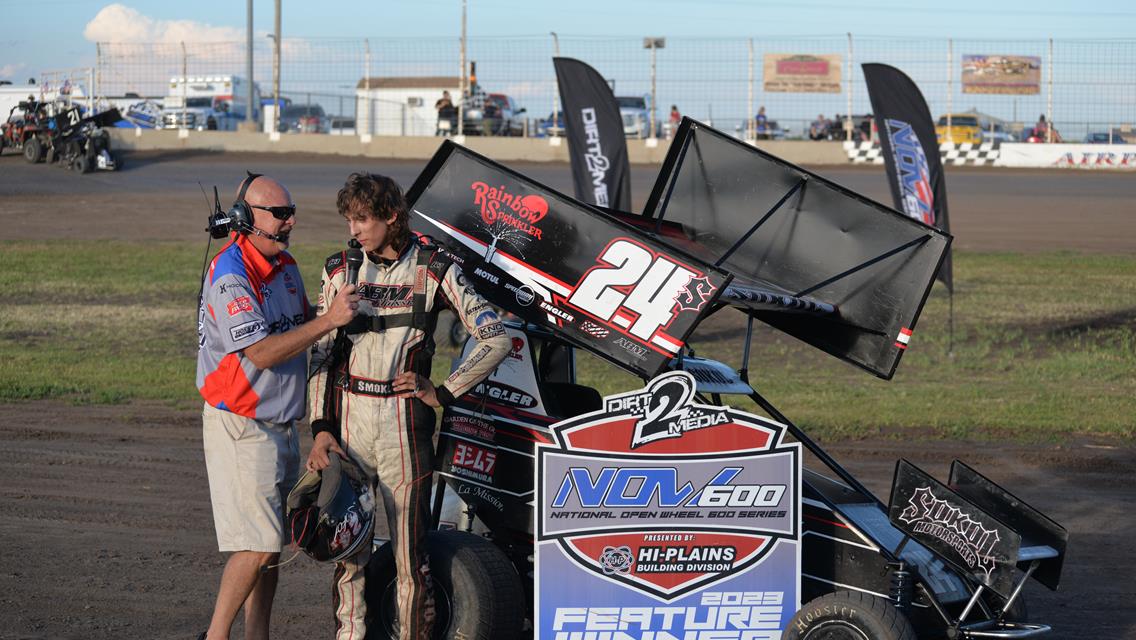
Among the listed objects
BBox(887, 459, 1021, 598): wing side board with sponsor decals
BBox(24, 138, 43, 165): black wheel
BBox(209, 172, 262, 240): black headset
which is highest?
BBox(24, 138, 43, 165): black wheel

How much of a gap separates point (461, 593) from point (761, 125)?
109 feet

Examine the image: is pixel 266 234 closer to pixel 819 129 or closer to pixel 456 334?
pixel 456 334

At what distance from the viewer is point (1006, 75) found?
35.4 metres

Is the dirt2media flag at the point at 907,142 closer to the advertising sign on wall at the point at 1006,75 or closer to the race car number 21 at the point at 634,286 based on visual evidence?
the race car number 21 at the point at 634,286

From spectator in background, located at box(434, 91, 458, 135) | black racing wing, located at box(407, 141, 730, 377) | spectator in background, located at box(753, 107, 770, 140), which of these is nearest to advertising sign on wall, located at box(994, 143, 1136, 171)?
spectator in background, located at box(753, 107, 770, 140)

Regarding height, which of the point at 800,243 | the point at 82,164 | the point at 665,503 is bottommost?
the point at 665,503

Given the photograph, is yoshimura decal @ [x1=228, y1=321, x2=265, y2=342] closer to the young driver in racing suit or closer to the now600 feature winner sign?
the young driver in racing suit

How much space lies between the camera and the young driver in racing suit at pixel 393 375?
433cm

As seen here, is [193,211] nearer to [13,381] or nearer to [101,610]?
[13,381]

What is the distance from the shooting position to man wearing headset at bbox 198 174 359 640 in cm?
427

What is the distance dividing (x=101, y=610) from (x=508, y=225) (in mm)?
2594

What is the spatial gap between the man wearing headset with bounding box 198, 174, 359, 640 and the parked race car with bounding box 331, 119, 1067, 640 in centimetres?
49

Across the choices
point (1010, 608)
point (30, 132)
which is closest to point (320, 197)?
point (30, 132)

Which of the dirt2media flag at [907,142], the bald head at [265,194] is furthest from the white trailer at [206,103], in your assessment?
the bald head at [265,194]
